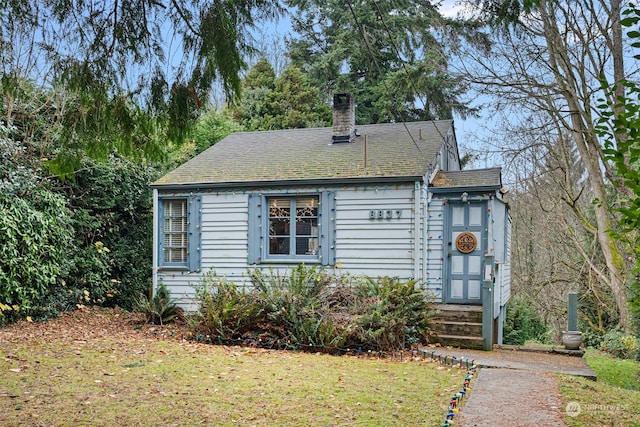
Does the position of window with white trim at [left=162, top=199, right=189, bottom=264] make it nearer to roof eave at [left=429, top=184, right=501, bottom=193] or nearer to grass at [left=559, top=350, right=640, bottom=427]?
roof eave at [left=429, top=184, right=501, bottom=193]

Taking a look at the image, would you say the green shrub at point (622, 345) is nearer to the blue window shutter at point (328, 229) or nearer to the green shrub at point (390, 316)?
the green shrub at point (390, 316)

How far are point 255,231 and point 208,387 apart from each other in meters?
5.57

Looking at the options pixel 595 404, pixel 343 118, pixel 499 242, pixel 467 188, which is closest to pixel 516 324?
pixel 499 242

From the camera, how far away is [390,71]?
816 inches

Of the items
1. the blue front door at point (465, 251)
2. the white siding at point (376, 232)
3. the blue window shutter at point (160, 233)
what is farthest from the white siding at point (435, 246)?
the blue window shutter at point (160, 233)

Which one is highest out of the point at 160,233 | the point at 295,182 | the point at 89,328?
the point at 295,182

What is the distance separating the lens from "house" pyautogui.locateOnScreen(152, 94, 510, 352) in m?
10.2

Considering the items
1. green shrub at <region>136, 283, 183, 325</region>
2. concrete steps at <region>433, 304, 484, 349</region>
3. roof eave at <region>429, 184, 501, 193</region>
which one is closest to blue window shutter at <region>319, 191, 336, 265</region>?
roof eave at <region>429, 184, 501, 193</region>

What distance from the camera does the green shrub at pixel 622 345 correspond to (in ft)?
36.1

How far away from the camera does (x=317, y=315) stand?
29.7 feet

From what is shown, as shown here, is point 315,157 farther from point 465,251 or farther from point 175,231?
point 465,251

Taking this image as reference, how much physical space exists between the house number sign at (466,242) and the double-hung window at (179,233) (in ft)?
17.5

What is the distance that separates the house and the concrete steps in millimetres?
24

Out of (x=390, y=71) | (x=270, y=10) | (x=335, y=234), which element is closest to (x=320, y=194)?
(x=335, y=234)
